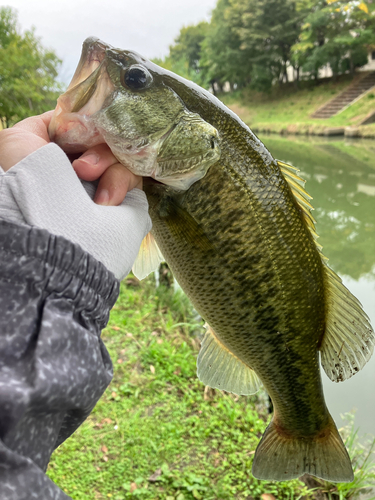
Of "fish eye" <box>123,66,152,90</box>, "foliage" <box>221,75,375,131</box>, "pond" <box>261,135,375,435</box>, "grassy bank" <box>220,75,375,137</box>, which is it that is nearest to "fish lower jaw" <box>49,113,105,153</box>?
"fish eye" <box>123,66,152,90</box>

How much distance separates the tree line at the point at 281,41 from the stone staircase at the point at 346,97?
7.23 ft

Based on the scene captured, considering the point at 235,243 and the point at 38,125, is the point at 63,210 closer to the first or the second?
the point at 38,125

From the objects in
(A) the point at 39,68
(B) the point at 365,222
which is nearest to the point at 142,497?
(B) the point at 365,222

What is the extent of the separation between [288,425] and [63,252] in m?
1.45

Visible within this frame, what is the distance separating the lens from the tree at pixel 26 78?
15070 mm

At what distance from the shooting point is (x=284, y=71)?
31562 millimetres

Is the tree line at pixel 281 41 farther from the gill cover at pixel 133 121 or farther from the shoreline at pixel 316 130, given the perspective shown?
the gill cover at pixel 133 121

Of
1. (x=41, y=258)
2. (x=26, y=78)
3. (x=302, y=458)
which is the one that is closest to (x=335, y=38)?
(x=26, y=78)

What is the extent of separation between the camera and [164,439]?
286cm

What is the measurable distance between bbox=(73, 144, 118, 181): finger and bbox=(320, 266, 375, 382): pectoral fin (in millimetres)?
959

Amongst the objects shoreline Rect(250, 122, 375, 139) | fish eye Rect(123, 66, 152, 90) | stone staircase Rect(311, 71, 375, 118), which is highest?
stone staircase Rect(311, 71, 375, 118)

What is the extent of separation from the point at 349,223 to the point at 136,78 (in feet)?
22.6

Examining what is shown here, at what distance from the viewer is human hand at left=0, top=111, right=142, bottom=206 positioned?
101 cm

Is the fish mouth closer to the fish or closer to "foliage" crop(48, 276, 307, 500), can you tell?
the fish
